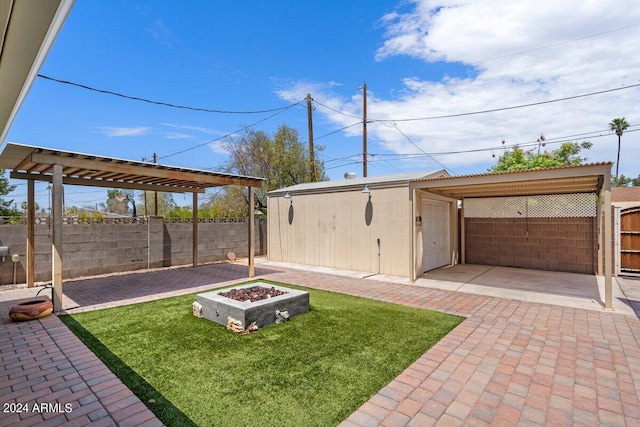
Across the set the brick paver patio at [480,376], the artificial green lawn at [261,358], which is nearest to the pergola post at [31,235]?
the brick paver patio at [480,376]

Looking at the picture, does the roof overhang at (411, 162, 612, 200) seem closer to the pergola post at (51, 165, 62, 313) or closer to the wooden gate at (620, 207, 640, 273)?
the wooden gate at (620, 207, 640, 273)

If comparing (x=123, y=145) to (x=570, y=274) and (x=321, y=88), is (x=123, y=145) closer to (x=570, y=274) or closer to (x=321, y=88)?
(x=321, y=88)

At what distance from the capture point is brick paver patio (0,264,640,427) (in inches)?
97.8

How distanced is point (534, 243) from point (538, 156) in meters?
13.4

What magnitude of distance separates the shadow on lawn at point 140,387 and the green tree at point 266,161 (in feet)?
43.9

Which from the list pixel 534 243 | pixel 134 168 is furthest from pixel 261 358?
pixel 534 243

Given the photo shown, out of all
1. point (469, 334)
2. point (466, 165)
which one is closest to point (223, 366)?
point (469, 334)

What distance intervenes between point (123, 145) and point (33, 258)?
1897 cm

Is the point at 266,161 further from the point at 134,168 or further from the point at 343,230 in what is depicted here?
the point at 134,168

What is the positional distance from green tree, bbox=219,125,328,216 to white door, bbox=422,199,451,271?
349 inches

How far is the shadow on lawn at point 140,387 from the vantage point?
2.44m

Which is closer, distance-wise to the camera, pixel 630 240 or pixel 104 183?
pixel 104 183

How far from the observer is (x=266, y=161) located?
57.2ft

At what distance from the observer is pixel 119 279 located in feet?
26.6
